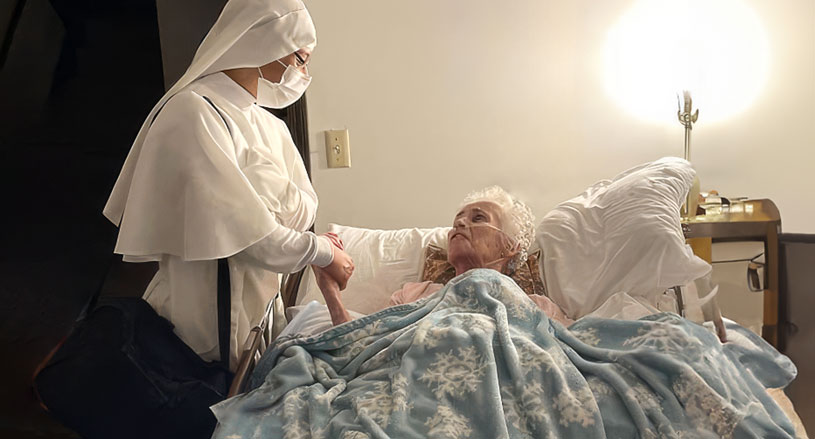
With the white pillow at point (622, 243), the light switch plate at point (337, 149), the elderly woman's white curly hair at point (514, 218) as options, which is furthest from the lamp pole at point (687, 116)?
the light switch plate at point (337, 149)

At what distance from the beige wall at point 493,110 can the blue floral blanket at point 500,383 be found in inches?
47.1

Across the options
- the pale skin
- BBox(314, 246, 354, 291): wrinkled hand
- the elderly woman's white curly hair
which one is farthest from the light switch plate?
BBox(314, 246, 354, 291): wrinkled hand

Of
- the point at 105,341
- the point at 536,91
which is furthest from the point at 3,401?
the point at 536,91

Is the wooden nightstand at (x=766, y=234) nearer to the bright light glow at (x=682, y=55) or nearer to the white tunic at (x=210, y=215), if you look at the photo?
the bright light glow at (x=682, y=55)

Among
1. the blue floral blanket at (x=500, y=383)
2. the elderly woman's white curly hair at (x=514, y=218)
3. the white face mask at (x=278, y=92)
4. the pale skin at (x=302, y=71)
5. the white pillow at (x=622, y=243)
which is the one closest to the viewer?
the blue floral blanket at (x=500, y=383)

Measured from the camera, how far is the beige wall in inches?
105

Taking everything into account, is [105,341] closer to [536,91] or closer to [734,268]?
[536,91]

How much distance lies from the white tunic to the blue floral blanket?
18 cm

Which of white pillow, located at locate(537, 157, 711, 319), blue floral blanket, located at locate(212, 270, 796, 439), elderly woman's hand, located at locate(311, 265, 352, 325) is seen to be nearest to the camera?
blue floral blanket, located at locate(212, 270, 796, 439)

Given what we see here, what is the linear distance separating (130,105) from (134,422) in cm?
86

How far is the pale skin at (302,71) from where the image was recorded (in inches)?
59.2

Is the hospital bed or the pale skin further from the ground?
the pale skin

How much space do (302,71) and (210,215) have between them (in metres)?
0.51

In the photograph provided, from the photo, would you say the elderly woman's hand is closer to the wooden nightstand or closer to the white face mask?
the white face mask
